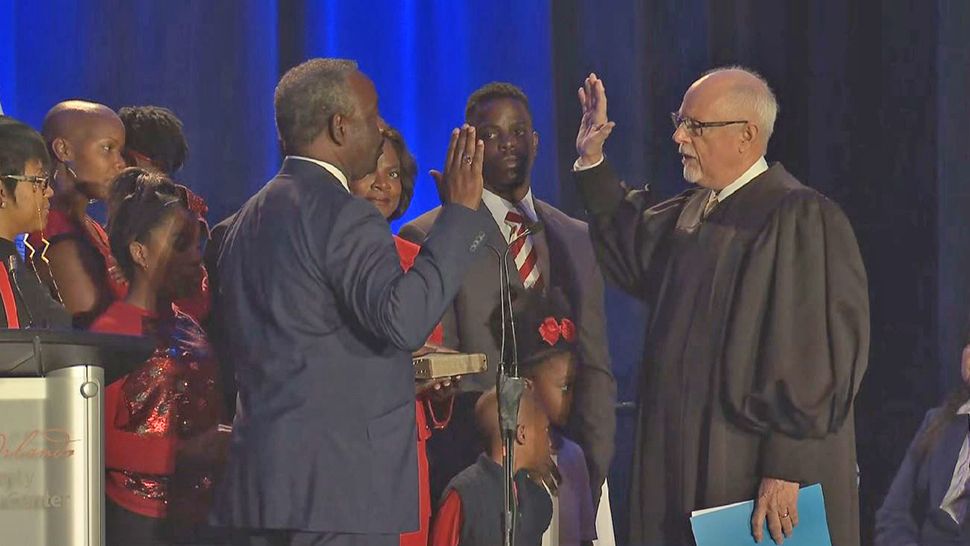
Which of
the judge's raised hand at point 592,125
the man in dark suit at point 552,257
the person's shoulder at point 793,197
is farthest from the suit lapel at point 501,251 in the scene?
the person's shoulder at point 793,197

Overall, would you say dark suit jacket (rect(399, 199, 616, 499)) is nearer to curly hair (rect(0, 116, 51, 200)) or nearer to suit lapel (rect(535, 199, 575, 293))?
suit lapel (rect(535, 199, 575, 293))

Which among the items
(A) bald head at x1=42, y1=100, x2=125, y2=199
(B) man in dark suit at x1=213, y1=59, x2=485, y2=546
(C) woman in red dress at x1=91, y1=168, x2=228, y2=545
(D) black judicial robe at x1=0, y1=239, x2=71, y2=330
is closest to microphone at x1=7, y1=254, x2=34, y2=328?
(D) black judicial robe at x1=0, y1=239, x2=71, y2=330

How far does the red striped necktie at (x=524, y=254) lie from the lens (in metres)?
4.38

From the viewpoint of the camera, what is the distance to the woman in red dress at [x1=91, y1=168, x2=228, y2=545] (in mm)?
3779

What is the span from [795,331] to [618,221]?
0.66 m

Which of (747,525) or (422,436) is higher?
→ (422,436)

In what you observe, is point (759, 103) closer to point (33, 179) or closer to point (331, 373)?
point (331, 373)

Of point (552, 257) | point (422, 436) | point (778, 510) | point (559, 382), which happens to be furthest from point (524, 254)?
point (778, 510)

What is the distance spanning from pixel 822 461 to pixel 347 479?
72.4 inches

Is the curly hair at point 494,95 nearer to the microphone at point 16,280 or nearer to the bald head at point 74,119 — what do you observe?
the bald head at point 74,119

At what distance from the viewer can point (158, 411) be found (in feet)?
12.5

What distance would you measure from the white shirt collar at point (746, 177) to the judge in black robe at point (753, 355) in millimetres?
16

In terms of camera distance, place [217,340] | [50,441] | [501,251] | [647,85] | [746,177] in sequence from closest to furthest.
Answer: [50,441]
[217,340]
[746,177]
[501,251]
[647,85]

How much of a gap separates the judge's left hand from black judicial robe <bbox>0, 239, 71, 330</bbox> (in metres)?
2.00
